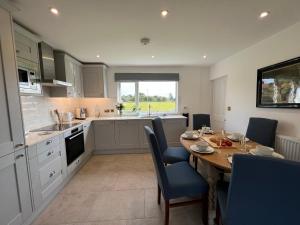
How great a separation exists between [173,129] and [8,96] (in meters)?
3.22

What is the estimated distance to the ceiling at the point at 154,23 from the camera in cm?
162

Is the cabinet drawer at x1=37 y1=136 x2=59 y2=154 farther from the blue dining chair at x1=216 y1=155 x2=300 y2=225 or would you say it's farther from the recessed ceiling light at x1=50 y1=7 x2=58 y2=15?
the blue dining chair at x1=216 y1=155 x2=300 y2=225

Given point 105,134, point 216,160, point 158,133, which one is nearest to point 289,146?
point 216,160

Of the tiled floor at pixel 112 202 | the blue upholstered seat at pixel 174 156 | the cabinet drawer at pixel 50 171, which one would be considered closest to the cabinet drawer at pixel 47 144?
the cabinet drawer at pixel 50 171

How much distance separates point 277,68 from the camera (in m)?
2.34

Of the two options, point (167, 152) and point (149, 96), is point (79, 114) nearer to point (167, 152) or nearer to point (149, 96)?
point (149, 96)

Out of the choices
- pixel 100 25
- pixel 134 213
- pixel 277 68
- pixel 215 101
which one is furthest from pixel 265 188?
pixel 215 101

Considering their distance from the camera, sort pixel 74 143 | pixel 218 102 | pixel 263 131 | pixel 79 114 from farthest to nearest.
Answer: pixel 218 102 → pixel 79 114 → pixel 74 143 → pixel 263 131

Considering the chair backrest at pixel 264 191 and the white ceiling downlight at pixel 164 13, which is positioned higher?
the white ceiling downlight at pixel 164 13

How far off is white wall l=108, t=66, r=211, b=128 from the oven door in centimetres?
171

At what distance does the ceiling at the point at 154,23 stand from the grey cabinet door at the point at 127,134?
1649 mm

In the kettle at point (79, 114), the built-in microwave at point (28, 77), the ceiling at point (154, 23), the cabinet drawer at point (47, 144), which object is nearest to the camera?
the ceiling at point (154, 23)

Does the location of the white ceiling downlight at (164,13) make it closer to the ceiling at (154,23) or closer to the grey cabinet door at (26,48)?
the ceiling at (154,23)

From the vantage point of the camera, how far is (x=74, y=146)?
283 centimetres
